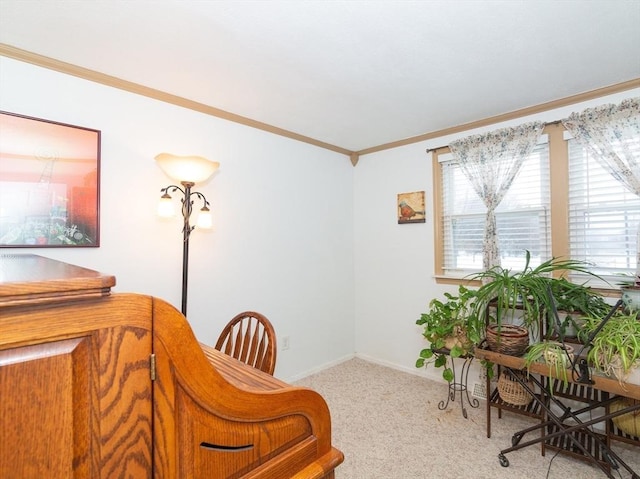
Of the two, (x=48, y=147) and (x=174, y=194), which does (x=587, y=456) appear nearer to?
(x=174, y=194)

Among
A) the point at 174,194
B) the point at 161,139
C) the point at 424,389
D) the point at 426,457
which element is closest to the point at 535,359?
the point at 426,457

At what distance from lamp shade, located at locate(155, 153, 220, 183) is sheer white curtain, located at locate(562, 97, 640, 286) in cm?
269

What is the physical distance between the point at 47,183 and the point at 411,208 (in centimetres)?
289

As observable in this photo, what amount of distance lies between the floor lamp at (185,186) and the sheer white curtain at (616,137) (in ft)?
8.67

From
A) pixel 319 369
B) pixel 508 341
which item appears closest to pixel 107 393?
pixel 508 341

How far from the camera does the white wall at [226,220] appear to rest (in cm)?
199

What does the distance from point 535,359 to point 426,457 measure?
0.90 m

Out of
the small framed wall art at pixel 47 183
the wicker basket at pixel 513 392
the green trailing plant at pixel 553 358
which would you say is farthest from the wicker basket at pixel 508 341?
the small framed wall art at pixel 47 183

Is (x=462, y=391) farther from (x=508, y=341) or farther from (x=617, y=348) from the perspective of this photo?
(x=617, y=348)

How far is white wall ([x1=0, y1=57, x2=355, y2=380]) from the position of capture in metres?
1.99

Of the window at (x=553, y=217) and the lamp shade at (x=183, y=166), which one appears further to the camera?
the window at (x=553, y=217)

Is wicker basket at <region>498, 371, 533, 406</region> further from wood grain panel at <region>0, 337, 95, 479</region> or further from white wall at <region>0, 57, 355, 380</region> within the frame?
wood grain panel at <region>0, 337, 95, 479</region>

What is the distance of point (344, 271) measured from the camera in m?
3.60

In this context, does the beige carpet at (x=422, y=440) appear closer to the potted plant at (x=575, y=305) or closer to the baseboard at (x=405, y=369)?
the baseboard at (x=405, y=369)
